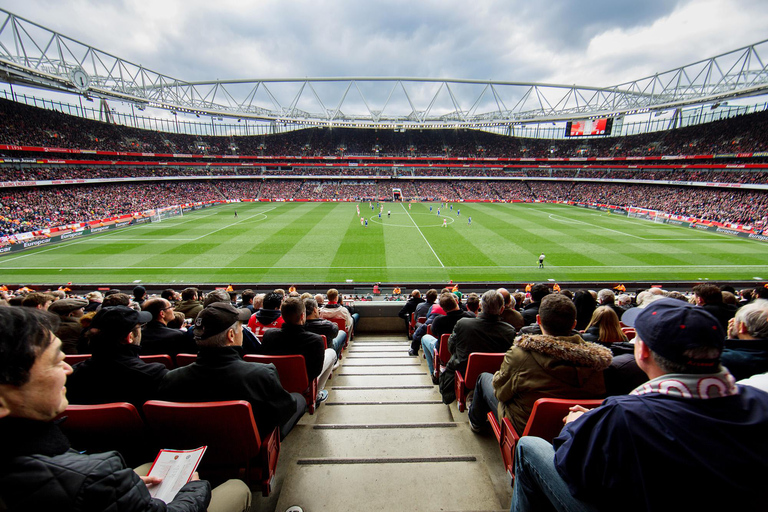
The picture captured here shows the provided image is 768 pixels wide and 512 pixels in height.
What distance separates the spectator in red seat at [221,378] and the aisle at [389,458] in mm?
907

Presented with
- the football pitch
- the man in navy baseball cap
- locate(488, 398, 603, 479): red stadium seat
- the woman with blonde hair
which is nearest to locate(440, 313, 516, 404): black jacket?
the woman with blonde hair

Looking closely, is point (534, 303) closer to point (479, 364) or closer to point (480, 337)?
point (480, 337)

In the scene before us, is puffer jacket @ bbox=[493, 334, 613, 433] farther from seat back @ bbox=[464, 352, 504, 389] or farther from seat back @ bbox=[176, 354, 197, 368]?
seat back @ bbox=[176, 354, 197, 368]

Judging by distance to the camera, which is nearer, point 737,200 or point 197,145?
point 737,200

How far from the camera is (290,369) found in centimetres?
408

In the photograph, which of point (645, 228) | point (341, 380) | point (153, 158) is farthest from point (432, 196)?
point (341, 380)

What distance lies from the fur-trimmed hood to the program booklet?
9.74ft

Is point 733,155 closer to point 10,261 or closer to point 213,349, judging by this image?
point 213,349

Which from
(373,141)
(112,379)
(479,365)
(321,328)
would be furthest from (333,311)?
(373,141)

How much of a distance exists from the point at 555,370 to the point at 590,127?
73.6 metres

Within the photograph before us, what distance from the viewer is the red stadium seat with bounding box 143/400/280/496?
269cm

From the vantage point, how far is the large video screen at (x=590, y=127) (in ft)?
194

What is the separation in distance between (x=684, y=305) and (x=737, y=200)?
197 feet

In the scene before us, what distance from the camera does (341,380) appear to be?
20.2ft
